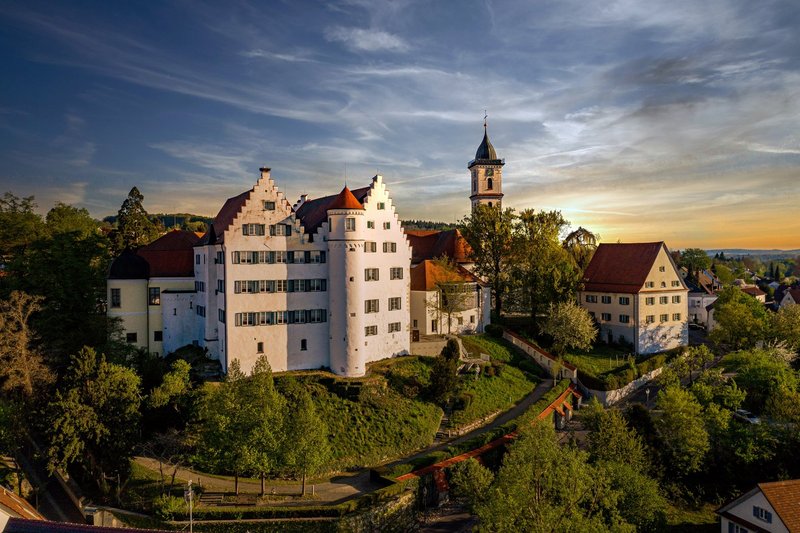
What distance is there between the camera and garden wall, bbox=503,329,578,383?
188ft

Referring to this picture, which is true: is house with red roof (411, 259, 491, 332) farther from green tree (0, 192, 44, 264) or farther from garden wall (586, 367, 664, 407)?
green tree (0, 192, 44, 264)

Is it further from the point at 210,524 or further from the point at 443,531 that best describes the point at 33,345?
the point at 443,531

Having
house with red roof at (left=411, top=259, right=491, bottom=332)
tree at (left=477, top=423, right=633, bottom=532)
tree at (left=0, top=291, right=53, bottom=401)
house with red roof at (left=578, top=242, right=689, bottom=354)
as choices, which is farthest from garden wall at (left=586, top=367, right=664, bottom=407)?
tree at (left=0, top=291, right=53, bottom=401)

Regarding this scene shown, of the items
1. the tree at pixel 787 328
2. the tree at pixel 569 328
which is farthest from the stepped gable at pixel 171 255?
the tree at pixel 787 328

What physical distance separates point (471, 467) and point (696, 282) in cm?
8015

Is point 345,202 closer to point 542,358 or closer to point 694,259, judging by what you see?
point 542,358

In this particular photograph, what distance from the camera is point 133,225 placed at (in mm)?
64250

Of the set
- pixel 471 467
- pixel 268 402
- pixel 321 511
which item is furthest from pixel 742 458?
pixel 268 402

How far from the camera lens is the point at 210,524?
30.6m

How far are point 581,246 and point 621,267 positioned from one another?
1334 centimetres

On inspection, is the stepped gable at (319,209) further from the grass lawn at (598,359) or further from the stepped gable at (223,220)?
the grass lawn at (598,359)

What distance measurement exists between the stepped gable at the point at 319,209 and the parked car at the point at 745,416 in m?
40.9

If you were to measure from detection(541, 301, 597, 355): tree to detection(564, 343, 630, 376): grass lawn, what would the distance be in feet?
3.62

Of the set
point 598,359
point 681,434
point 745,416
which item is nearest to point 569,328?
point 598,359
